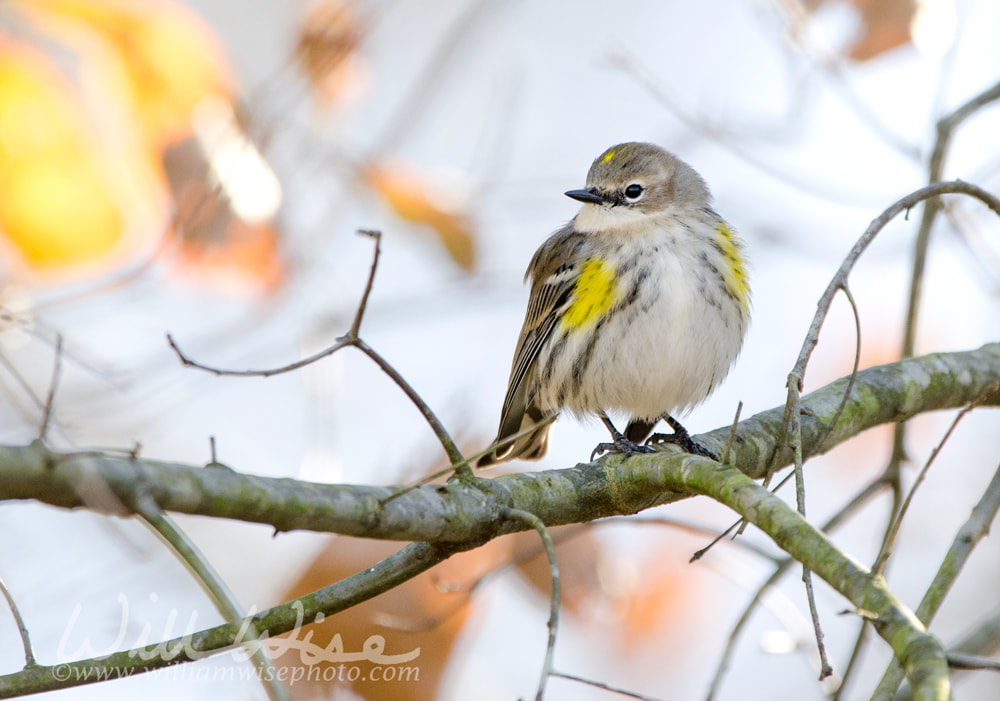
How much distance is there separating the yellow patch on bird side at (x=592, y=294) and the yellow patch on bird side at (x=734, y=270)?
582mm

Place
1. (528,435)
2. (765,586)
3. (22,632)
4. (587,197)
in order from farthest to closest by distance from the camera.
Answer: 1. (528,435)
2. (587,197)
3. (765,586)
4. (22,632)

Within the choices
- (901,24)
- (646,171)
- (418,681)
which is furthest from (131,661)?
(901,24)

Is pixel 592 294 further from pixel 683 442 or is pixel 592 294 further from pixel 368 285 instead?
pixel 368 285

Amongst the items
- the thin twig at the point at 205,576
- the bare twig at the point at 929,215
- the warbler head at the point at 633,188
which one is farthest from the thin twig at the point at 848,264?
the warbler head at the point at 633,188

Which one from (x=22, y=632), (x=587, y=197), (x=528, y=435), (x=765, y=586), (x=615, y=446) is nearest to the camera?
(x=22, y=632)

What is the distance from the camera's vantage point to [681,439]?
181 inches

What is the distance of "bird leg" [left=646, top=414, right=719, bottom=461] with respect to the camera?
4168 mm

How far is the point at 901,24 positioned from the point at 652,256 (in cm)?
224

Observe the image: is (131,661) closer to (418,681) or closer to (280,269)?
(418,681)

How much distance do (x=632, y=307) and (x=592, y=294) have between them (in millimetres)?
243

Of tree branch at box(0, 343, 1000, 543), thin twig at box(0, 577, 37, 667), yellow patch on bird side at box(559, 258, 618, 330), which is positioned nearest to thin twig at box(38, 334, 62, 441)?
tree branch at box(0, 343, 1000, 543)

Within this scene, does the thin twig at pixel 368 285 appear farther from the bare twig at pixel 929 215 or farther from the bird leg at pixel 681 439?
the bare twig at pixel 929 215

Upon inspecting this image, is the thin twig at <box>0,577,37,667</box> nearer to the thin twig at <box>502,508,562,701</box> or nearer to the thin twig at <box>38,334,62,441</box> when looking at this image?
the thin twig at <box>38,334,62,441</box>

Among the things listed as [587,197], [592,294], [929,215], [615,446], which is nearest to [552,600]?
[615,446]
